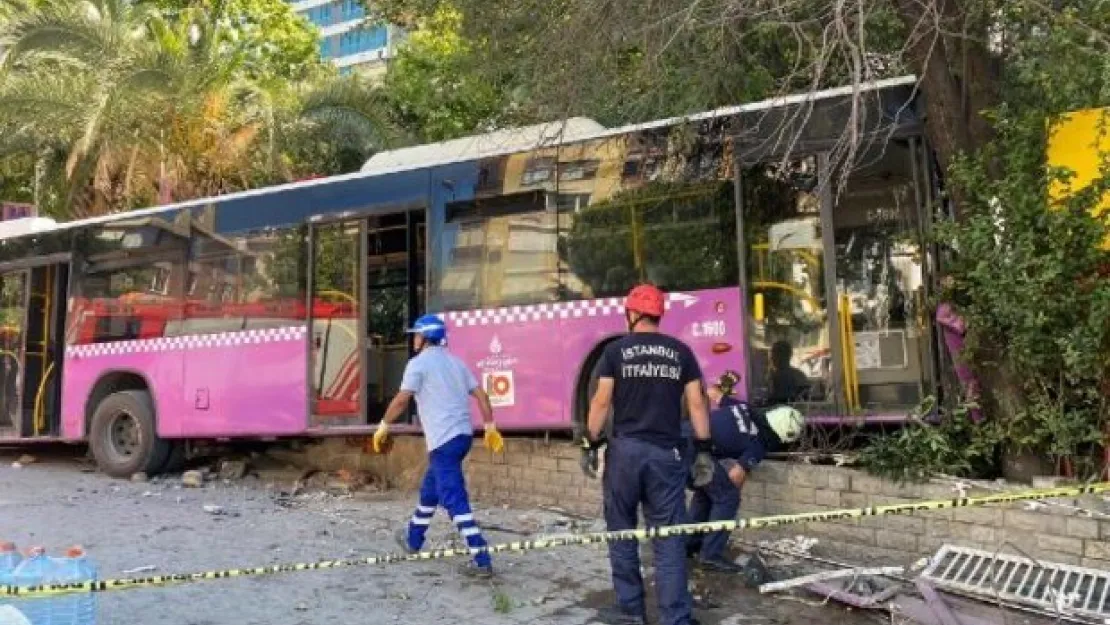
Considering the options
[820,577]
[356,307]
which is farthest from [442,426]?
[356,307]

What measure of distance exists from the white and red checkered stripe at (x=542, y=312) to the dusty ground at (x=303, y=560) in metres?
1.58

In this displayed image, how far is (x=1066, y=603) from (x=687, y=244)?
11.6ft

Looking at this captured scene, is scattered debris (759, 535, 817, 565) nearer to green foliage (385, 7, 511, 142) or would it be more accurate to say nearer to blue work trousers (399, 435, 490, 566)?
blue work trousers (399, 435, 490, 566)

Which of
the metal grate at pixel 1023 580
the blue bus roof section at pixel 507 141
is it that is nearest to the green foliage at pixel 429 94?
the blue bus roof section at pixel 507 141

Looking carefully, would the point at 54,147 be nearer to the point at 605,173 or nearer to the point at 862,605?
the point at 605,173

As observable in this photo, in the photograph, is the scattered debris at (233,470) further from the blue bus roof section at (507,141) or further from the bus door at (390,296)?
the blue bus roof section at (507,141)

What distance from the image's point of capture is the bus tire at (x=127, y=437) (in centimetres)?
1047

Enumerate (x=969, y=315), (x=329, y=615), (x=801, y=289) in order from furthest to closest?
(x=801, y=289), (x=969, y=315), (x=329, y=615)

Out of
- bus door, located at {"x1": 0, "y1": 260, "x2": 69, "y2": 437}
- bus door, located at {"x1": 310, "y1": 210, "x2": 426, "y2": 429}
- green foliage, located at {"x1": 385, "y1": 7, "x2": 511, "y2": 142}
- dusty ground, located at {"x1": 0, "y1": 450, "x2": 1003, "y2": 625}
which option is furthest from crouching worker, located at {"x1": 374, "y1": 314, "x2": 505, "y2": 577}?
green foliage, located at {"x1": 385, "y1": 7, "x2": 511, "y2": 142}

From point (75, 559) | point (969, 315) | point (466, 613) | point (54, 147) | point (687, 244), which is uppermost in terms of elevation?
point (54, 147)

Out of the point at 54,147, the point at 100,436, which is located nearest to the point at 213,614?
the point at 100,436

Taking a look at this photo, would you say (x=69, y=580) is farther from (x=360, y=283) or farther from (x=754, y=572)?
(x=360, y=283)

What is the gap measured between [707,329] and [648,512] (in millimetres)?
2505

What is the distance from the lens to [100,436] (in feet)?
35.5
